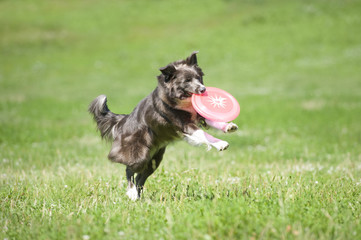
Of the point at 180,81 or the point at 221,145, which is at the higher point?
the point at 180,81

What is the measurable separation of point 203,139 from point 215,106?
49 cm

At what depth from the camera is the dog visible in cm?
480

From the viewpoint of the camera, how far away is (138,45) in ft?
108

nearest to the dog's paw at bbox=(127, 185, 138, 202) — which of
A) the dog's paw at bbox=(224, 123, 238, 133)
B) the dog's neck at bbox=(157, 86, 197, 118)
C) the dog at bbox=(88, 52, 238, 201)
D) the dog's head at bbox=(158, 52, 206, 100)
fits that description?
the dog at bbox=(88, 52, 238, 201)

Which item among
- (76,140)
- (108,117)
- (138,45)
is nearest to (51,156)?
(76,140)

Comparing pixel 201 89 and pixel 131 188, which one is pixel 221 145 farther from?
pixel 131 188

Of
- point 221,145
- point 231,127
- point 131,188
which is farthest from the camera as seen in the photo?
point 131,188

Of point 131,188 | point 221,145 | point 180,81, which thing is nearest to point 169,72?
point 180,81

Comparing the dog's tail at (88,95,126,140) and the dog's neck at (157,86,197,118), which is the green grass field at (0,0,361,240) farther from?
the dog's neck at (157,86,197,118)

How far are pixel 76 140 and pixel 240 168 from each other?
6.03 m

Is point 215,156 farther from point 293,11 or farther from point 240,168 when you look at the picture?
point 293,11

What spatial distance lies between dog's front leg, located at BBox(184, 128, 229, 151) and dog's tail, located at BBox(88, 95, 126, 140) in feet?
4.88

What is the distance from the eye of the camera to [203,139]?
461 centimetres

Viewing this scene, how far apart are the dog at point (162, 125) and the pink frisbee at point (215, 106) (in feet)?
0.37
